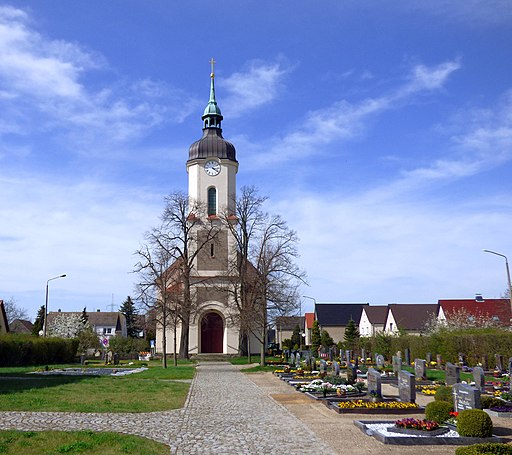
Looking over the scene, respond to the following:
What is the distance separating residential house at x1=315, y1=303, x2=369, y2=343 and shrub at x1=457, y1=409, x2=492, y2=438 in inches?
2782

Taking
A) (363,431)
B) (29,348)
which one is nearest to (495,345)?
(363,431)

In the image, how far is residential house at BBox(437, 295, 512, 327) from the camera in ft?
190

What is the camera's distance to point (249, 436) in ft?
37.2

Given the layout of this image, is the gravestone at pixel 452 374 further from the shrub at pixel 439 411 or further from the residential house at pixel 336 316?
the residential house at pixel 336 316

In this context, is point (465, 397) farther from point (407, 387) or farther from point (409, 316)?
point (409, 316)

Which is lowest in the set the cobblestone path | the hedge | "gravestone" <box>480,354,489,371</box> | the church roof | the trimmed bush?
the cobblestone path

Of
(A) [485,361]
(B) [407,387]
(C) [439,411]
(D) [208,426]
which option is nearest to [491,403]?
(B) [407,387]

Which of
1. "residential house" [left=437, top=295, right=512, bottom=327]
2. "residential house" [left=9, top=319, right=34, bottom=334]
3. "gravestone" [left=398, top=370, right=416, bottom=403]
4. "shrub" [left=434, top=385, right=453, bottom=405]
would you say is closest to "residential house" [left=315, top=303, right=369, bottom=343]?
"residential house" [left=437, top=295, right=512, bottom=327]

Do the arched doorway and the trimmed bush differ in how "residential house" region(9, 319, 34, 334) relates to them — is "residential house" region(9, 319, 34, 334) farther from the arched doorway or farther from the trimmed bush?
the trimmed bush

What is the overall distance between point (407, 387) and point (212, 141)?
37091 millimetres

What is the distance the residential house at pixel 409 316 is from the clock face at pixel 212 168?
33109 millimetres

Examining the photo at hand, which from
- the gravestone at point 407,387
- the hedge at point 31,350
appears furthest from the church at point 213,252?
the gravestone at point 407,387

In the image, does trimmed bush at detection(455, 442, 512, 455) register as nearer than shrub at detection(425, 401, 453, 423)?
Yes

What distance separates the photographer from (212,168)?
49812mm
